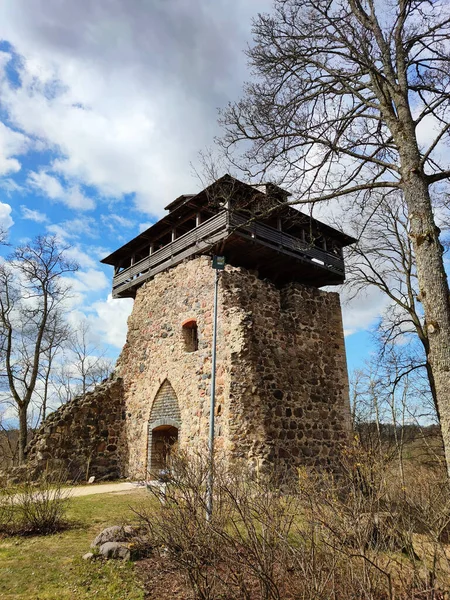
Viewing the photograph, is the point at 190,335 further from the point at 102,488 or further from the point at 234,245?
the point at 102,488

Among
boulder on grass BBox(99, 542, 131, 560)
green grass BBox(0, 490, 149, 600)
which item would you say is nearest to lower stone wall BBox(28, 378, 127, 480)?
green grass BBox(0, 490, 149, 600)

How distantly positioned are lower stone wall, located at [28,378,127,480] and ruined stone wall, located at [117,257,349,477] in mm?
508

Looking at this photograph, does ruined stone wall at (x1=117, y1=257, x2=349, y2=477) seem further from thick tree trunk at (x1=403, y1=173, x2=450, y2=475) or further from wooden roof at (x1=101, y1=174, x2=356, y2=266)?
thick tree trunk at (x1=403, y1=173, x2=450, y2=475)

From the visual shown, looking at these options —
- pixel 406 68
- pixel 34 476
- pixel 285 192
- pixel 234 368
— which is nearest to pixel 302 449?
pixel 234 368

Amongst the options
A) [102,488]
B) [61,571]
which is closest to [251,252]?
[102,488]

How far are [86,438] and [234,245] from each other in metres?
8.06

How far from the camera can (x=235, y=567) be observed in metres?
3.84

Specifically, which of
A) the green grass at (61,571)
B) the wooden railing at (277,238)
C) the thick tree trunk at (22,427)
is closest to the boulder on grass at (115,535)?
the green grass at (61,571)

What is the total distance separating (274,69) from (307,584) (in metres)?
8.27

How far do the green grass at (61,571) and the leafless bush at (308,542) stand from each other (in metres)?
0.62

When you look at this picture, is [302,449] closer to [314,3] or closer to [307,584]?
[307,584]

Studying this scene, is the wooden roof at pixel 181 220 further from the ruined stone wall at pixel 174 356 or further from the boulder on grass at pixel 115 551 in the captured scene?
the boulder on grass at pixel 115 551

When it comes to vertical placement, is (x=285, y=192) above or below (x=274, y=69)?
below

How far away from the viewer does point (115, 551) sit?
5516 mm
